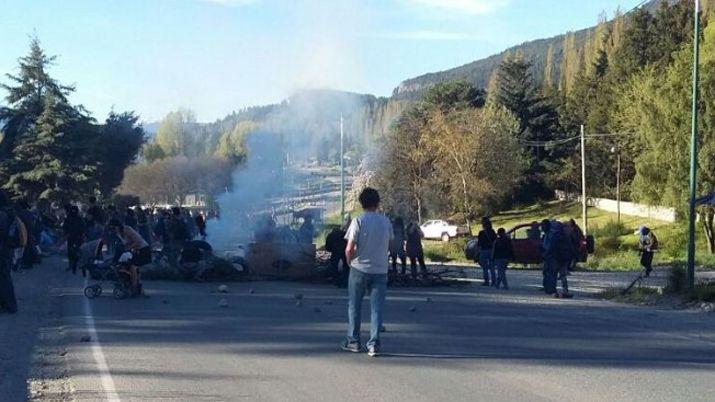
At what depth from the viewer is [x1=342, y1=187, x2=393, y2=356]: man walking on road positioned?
1096 cm

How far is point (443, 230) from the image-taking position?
63.1 m

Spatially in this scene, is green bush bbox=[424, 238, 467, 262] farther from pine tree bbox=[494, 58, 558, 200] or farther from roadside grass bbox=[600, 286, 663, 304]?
pine tree bbox=[494, 58, 558, 200]

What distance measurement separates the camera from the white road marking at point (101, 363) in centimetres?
898

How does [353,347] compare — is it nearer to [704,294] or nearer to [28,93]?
[704,294]

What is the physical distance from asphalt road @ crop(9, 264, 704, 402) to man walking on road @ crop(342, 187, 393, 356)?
444 mm

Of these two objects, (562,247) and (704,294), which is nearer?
(704,294)

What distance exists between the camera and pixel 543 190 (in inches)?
3489

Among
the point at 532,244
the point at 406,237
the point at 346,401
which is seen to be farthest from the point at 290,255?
the point at 346,401

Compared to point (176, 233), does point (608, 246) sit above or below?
above

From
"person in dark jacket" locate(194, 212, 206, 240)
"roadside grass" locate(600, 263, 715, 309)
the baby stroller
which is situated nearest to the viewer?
the baby stroller

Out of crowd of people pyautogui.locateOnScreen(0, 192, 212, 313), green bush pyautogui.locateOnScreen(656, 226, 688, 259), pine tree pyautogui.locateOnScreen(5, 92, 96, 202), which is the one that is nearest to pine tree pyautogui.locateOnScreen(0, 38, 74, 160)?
pine tree pyautogui.locateOnScreen(5, 92, 96, 202)

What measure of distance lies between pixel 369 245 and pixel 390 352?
1.32 metres

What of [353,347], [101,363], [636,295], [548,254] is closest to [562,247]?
[548,254]

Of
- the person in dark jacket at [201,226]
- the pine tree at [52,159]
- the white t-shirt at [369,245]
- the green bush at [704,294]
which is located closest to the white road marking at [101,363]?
the white t-shirt at [369,245]
